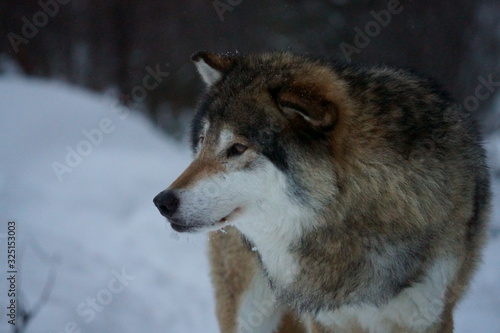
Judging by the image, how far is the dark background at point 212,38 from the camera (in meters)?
8.36

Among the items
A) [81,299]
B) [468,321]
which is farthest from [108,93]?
[468,321]

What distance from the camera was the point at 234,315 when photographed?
363cm

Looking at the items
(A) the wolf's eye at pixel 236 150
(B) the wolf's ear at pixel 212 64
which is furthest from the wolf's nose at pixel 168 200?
(B) the wolf's ear at pixel 212 64

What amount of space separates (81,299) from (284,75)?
3203 mm

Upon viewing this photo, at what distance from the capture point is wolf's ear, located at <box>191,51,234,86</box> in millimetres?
2943

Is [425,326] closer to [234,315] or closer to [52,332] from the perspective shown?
[234,315]
